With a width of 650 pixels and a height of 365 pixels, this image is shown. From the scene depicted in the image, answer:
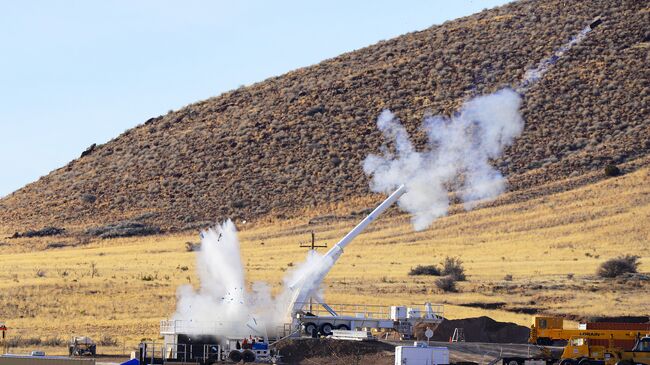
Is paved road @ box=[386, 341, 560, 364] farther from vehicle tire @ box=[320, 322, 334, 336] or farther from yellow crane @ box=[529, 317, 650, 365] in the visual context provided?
vehicle tire @ box=[320, 322, 334, 336]

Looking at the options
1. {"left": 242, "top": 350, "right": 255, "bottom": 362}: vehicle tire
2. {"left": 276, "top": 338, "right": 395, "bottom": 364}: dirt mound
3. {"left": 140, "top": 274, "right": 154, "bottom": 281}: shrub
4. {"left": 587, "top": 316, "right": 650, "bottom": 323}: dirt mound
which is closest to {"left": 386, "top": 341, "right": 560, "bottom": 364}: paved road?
{"left": 276, "top": 338, "right": 395, "bottom": 364}: dirt mound

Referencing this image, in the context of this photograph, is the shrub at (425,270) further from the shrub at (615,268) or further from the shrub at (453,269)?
the shrub at (615,268)

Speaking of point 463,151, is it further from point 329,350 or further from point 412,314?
point 329,350

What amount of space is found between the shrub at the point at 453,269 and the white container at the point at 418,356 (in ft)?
104

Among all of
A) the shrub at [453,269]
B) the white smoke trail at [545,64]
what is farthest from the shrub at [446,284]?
the white smoke trail at [545,64]

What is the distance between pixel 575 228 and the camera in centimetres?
10019

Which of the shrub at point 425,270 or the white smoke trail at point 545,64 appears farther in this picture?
the white smoke trail at point 545,64

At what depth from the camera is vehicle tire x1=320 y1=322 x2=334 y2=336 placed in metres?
62.2

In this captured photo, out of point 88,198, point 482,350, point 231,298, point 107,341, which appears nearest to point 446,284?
point 231,298

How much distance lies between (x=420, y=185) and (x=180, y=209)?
44.3m

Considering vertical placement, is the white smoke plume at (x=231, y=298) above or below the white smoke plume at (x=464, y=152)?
below

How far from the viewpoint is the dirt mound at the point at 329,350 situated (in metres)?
57.2

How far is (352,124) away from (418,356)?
74031 millimetres

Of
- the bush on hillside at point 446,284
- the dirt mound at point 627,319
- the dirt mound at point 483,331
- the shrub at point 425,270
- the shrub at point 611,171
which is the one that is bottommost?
the dirt mound at point 483,331
